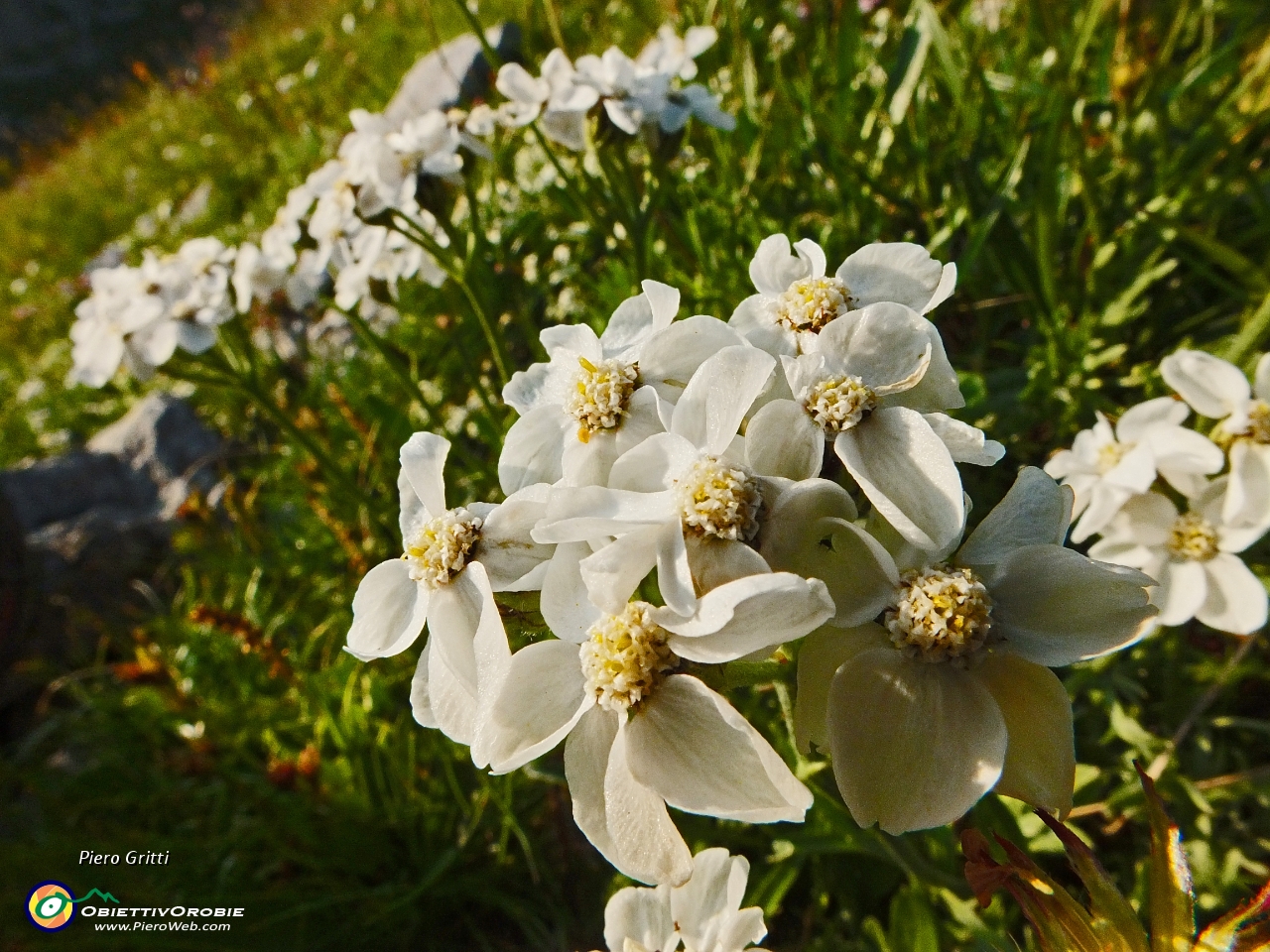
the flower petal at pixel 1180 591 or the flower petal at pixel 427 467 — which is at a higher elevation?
the flower petal at pixel 427 467

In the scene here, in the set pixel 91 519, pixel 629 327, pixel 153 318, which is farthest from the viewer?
pixel 91 519

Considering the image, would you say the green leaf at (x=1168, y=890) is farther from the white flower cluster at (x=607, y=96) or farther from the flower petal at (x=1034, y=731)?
the white flower cluster at (x=607, y=96)

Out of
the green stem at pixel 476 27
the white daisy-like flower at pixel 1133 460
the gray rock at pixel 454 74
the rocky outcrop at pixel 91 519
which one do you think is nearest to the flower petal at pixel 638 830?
the white daisy-like flower at pixel 1133 460

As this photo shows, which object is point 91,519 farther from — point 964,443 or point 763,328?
point 964,443

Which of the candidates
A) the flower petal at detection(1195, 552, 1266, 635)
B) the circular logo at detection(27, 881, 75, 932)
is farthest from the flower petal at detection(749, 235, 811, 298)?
the circular logo at detection(27, 881, 75, 932)

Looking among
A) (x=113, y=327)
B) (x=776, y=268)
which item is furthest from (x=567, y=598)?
(x=113, y=327)

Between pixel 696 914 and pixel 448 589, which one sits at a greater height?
pixel 448 589
